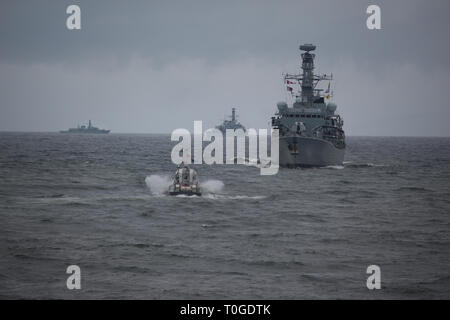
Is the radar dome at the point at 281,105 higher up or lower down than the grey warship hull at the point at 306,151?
higher up

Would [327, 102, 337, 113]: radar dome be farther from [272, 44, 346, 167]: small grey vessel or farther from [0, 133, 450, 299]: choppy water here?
[0, 133, 450, 299]: choppy water

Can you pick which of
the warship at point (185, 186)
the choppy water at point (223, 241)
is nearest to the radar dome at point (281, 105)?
the choppy water at point (223, 241)

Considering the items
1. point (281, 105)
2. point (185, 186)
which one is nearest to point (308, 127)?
point (281, 105)

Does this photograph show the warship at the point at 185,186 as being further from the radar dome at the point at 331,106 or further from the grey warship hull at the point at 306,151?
the radar dome at the point at 331,106

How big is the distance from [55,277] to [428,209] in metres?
31.0

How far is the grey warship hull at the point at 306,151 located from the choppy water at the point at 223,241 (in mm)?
21092

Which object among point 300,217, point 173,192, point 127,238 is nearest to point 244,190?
point 173,192

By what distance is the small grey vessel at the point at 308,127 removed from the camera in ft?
261

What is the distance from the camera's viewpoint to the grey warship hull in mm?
78375

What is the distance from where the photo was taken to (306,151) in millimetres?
79438

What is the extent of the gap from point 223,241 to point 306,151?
5025 cm

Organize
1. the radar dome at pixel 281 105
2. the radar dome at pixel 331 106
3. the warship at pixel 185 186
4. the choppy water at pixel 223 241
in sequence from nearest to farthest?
the choppy water at pixel 223 241
the warship at pixel 185 186
the radar dome at pixel 281 105
the radar dome at pixel 331 106
